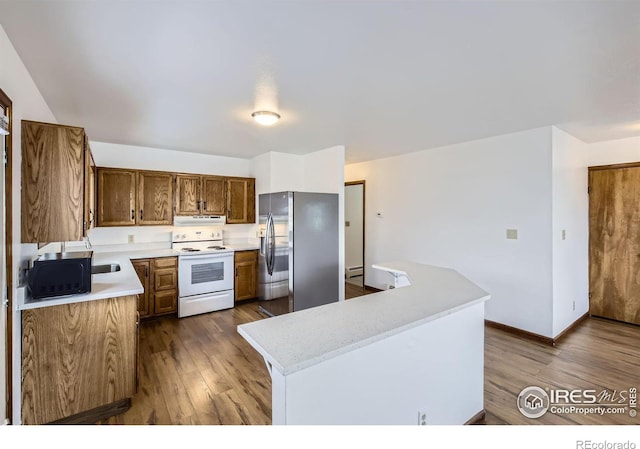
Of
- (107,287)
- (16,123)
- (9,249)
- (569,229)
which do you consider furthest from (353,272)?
(16,123)

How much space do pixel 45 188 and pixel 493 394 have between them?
352cm

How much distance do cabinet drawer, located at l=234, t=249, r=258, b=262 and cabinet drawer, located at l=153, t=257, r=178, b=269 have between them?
0.84 metres

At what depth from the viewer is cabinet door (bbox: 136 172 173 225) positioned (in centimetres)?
417

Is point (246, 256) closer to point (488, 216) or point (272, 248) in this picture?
point (272, 248)

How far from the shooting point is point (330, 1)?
136 cm

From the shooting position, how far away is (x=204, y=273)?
4242mm

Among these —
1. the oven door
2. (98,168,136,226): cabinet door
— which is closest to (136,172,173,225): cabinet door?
(98,168,136,226): cabinet door

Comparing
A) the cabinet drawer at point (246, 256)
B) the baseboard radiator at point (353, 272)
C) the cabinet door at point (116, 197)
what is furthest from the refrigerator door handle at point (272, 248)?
the baseboard radiator at point (353, 272)

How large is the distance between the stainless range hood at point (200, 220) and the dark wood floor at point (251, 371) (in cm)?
142

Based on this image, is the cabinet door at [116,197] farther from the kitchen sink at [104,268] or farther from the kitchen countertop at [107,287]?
the kitchen sink at [104,268]

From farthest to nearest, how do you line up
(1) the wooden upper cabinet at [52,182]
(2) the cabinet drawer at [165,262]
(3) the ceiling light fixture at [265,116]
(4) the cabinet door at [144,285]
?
(2) the cabinet drawer at [165,262] < (4) the cabinet door at [144,285] < (3) the ceiling light fixture at [265,116] < (1) the wooden upper cabinet at [52,182]

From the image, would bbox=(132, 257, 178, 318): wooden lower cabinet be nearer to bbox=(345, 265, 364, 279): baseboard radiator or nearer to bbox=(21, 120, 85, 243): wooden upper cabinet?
bbox=(21, 120, 85, 243): wooden upper cabinet

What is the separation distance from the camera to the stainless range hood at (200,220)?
4445 millimetres

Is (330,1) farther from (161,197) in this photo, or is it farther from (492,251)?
(161,197)
